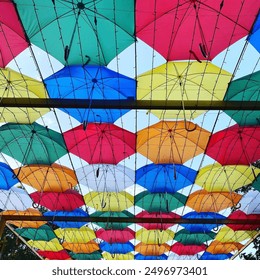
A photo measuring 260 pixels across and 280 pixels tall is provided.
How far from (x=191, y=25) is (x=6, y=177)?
562 inches

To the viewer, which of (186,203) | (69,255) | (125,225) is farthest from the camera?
(69,255)

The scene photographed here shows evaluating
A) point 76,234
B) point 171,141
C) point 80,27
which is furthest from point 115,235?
point 80,27

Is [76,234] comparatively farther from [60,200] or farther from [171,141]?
[171,141]

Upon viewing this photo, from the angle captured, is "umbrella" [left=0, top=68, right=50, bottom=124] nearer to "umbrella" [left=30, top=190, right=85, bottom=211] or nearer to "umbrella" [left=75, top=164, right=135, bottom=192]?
"umbrella" [left=75, top=164, right=135, bottom=192]

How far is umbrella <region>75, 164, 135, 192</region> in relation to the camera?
18828 mm

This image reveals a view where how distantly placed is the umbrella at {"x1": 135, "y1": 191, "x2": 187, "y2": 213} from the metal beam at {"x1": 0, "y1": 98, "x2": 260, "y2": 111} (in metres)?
9.02

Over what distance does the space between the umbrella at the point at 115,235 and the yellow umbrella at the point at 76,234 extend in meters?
0.74

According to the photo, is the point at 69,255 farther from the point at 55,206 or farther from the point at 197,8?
the point at 197,8

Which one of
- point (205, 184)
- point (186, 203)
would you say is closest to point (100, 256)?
point (186, 203)

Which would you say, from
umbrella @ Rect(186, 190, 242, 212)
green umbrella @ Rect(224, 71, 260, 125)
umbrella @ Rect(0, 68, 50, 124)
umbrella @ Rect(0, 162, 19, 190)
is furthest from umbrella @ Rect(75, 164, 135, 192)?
green umbrella @ Rect(224, 71, 260, 125)

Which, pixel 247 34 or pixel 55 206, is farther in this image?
pixel 55 206

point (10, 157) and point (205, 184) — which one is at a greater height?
point (10, 157)

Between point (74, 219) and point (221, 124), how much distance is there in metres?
13.1

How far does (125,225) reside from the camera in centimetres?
2616
